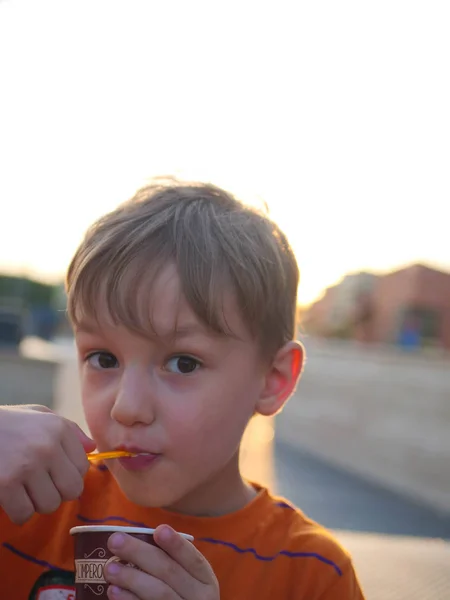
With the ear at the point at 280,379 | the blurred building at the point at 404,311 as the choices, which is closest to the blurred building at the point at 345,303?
the blurred building at the point at 404,311

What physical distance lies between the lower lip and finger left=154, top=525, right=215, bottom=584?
27cm

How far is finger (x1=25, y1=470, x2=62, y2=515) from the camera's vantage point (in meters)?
0.90

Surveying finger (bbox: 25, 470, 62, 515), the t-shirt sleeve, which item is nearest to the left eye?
finger (bbox: 25, 470, 62, 515)

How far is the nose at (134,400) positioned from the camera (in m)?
1.09

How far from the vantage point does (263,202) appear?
157cm

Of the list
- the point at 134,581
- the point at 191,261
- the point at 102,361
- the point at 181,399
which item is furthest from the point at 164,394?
the point at 134,581

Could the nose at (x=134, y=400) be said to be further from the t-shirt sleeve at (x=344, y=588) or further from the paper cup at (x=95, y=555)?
the t-shirt sleeve at (x=344, y=588)

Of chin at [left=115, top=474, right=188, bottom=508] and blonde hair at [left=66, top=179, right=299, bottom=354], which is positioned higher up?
blonde hair at [left=66, top=179, right=299, bottom=354]

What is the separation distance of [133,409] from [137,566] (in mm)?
295

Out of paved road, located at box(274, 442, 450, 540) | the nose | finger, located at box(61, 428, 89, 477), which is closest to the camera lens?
finger, located at box(61, 428, 89, 477)

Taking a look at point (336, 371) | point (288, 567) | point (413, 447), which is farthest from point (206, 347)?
point (336, 371)

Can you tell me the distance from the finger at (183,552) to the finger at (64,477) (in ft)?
0.49

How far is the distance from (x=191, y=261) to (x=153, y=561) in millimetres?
552

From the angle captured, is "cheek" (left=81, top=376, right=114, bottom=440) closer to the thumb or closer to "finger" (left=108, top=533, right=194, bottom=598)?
the thumb
